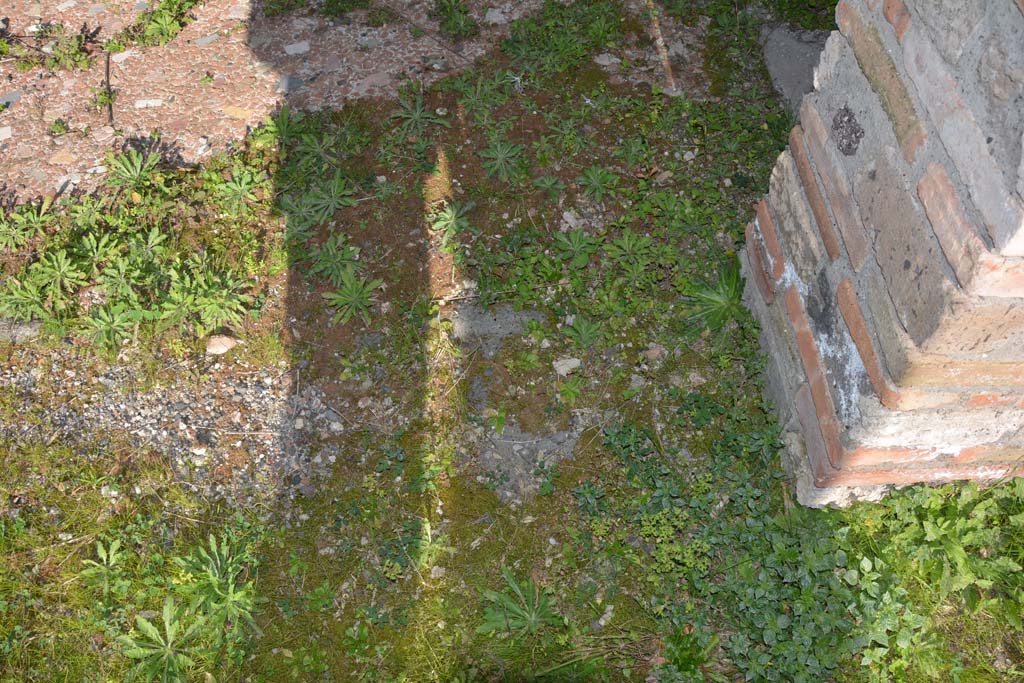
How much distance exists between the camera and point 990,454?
8.05 feet

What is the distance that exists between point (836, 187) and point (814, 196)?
0.13 m

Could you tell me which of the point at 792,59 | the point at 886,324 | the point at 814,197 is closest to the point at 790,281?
the point at 814,197

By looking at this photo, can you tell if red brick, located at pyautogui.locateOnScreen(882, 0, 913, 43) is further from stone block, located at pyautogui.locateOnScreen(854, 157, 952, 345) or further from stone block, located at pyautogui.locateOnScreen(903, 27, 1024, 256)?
stone block, located at pyautogui.locateOnScreen(854, 157, 952, 345)

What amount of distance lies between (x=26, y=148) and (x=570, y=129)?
9.48 ft

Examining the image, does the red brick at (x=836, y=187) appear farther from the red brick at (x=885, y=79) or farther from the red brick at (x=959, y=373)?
the red brick at (x=959, y=373)

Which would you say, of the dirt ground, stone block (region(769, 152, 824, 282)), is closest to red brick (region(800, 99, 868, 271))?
stone block (region(769, 152, 824, 282))

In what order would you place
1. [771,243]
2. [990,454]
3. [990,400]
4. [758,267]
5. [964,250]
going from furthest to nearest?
[758,267], [771,243], [990,454], [990,400], [964,250]

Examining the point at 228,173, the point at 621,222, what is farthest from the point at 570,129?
the point at 228,173

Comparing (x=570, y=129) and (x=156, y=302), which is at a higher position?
(x=570, y=129)

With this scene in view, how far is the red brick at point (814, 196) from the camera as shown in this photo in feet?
7.92

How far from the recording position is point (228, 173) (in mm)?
3816

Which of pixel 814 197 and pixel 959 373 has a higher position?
pixel 814 197

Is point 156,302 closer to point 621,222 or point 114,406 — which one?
point 114,406

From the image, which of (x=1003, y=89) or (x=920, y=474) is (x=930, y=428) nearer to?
(x=920, y=474)
